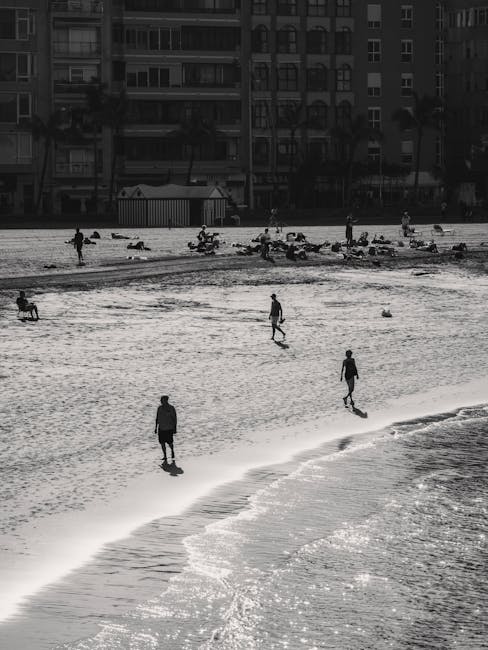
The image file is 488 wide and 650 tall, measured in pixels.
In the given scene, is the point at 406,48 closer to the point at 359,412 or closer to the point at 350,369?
the point at 359,412

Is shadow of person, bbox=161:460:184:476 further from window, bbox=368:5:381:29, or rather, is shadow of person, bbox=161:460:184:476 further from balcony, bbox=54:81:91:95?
window, bbox=368:5:381:29

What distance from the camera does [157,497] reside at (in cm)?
2514

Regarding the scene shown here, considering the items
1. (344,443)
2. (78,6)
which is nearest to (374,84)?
(78,6)

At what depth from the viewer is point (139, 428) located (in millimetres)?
30250

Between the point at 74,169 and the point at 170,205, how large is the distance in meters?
23.2

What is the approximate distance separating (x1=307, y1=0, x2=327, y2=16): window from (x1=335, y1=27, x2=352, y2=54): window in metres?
2.22

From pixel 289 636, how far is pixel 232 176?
105 meters

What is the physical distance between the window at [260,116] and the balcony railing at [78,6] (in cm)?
1613

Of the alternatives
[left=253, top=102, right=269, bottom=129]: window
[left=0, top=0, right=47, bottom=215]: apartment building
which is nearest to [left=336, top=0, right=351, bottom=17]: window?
[left=253, top=102, right=269, bottom=129]: window

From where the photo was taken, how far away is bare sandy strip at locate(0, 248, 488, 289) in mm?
56719

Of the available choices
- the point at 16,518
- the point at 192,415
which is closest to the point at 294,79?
the point at 192,415

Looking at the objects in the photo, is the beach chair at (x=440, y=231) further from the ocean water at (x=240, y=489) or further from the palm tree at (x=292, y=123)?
the ocean water at (x=240, y=489)

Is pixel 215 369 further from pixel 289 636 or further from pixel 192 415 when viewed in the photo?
pixel 289 636

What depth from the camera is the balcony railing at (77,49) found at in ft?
381
